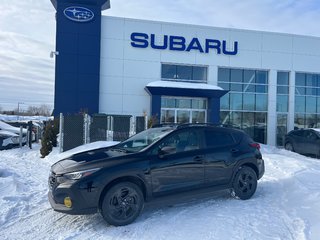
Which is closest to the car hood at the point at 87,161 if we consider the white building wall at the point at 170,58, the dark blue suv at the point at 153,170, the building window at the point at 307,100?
the dark blue suv at the point at 153,170

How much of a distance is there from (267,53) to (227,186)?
19701 mm

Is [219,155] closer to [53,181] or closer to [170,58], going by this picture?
[53,181]

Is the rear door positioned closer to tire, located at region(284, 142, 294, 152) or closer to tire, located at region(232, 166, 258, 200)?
tire, located at region(232, 166, 258, 200)

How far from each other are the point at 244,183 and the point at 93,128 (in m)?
10.0

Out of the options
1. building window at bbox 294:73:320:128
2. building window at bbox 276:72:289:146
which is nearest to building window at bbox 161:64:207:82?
building window at bbox 276:72:289:146

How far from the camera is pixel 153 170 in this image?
5.52 meters

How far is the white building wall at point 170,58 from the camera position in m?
21.5

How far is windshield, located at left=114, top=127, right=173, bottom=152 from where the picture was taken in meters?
5.97

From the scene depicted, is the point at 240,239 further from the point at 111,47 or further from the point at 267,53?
the point at 267,53

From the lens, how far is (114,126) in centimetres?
1577

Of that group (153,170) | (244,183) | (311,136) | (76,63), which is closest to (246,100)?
(311,136)

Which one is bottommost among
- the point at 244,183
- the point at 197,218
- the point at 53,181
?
the point at 197,218

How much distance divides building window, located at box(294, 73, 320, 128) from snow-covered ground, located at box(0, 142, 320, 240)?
18.6m

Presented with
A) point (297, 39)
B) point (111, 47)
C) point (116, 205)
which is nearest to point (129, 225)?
point (116, 205)
